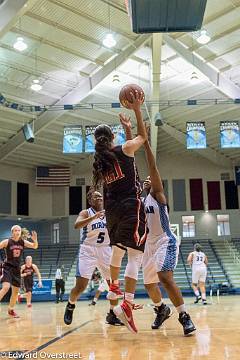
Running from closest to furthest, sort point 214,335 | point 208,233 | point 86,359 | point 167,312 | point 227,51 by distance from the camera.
Result: point 86,359 → point 214,335 → point 167,312 → point 227,51 → point 208,233

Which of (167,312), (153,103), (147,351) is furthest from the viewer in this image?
(153,103)

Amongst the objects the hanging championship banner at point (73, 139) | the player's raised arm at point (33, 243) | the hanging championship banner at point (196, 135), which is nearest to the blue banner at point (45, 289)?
the hanging championship banner at point (73, 139)

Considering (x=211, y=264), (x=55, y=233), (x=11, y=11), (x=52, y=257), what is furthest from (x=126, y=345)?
(x=55, y=233)

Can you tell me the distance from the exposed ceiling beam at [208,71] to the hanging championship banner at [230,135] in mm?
1796

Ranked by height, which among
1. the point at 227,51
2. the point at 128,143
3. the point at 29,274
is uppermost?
the point at 227,51

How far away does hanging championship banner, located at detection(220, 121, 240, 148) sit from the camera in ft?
55.8

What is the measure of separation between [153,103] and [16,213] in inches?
517

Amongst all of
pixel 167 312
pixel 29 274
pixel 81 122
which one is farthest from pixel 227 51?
pixel 167 312

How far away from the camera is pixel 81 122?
72.0 feet

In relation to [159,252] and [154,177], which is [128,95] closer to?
[154,177]

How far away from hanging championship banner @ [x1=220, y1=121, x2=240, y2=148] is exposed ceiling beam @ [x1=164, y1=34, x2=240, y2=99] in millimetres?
1796

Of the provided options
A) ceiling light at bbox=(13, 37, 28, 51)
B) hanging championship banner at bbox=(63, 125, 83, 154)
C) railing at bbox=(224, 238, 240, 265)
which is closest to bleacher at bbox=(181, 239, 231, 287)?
railing at bbox=(224, 238, 240, 265)

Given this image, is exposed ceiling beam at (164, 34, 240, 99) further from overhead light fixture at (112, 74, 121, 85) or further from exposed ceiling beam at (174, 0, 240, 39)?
overhead light fixture at (112, 74, 121, 85)

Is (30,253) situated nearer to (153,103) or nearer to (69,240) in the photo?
(69,240)
